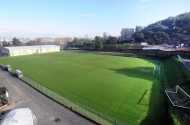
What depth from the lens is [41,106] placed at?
1370cm

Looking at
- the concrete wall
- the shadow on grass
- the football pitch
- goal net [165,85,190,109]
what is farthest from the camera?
the concrete wall


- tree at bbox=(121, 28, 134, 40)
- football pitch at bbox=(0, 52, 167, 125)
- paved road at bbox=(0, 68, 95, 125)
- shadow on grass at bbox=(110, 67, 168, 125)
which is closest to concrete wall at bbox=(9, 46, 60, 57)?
football pitch at bbox=(0, 52, 167, 125)

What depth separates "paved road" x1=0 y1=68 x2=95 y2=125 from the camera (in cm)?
1134

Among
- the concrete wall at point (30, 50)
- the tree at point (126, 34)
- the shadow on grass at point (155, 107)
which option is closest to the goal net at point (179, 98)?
the shadow on grass at point (155, 107)

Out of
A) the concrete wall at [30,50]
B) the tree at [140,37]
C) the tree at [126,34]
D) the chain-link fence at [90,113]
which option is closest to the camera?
the chain-link fence at [90,113]

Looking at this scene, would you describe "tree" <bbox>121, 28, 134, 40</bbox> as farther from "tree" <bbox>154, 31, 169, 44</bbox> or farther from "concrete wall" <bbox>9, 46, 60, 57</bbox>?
"concrete wall" <bbox>9, 46, 60, 57</bbox>

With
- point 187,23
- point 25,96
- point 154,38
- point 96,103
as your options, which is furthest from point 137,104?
point 187,23

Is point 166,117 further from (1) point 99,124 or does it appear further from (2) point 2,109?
(2) point 2,109

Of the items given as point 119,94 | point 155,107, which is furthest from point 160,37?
point 155,107

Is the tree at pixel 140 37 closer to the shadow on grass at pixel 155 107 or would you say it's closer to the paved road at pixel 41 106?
the shadow on grass at pixel 155 107

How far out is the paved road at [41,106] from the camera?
1134cm

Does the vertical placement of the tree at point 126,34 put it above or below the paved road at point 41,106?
above

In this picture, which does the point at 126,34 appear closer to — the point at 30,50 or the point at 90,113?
the point at 30,50

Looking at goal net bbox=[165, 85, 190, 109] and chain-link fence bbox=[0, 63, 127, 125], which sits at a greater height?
goal net bbox=[165, 85, 190, 109]
